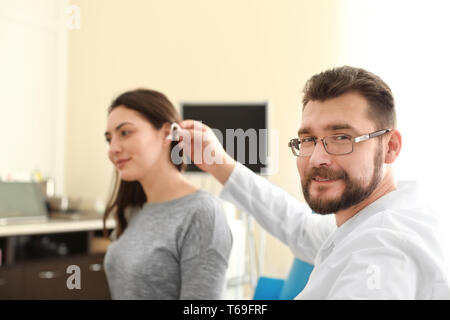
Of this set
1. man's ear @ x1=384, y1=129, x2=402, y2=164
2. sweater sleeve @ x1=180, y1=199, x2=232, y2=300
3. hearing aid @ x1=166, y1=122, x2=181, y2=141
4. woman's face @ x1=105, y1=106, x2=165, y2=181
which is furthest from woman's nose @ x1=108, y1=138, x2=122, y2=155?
man's ear @ x1=384, y1=129, x2=402, y2=164

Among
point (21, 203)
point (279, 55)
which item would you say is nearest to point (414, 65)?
point (279, 55)

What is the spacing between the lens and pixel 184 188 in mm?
990

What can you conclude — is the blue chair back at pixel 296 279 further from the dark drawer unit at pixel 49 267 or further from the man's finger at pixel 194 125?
the dark drawer unit at pixel 49 267

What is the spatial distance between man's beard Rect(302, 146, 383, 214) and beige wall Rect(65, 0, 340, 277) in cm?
26

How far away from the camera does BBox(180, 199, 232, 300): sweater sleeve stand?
2.80 ft

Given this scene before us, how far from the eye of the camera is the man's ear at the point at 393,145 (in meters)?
0.56

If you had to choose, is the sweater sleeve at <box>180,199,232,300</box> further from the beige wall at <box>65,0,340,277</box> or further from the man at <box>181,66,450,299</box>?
the man at <box>181,66,450,299</box>

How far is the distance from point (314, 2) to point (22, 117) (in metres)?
1.62

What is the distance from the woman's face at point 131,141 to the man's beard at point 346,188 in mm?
457

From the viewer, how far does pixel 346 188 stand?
0.54 meters

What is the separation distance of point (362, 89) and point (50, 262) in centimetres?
177

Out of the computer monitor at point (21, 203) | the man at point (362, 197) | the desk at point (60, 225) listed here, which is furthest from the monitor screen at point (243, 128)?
the computer monitor at point (21, 203)
